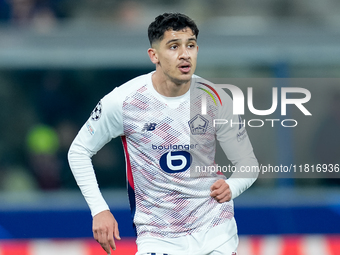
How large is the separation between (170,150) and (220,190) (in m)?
0.38

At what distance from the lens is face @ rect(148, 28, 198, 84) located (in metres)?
2.76

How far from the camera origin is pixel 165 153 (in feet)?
9.08

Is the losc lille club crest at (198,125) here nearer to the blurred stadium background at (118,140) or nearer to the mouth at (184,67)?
the mouth at (184,67)

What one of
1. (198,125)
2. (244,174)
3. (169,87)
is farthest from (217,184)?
(169,87)

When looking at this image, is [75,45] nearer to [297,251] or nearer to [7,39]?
[7,39]

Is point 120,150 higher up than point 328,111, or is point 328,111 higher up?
point 328,111

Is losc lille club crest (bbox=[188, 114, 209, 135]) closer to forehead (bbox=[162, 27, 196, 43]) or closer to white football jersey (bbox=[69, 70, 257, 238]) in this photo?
white football jersey (bbox=[69, 70, 257, 238])

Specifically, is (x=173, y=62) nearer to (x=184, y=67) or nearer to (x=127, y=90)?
(x=184, y=67)

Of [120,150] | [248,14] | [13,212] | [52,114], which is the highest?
[248,14]

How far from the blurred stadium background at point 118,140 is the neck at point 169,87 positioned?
2.33 m

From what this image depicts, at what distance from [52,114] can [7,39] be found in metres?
0.92

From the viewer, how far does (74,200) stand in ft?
17.0

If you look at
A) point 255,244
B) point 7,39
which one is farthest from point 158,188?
point 7,39

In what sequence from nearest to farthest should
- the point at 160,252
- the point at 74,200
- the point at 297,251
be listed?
the point at 160,252 < the point at 297,251 < the point at 74,200
